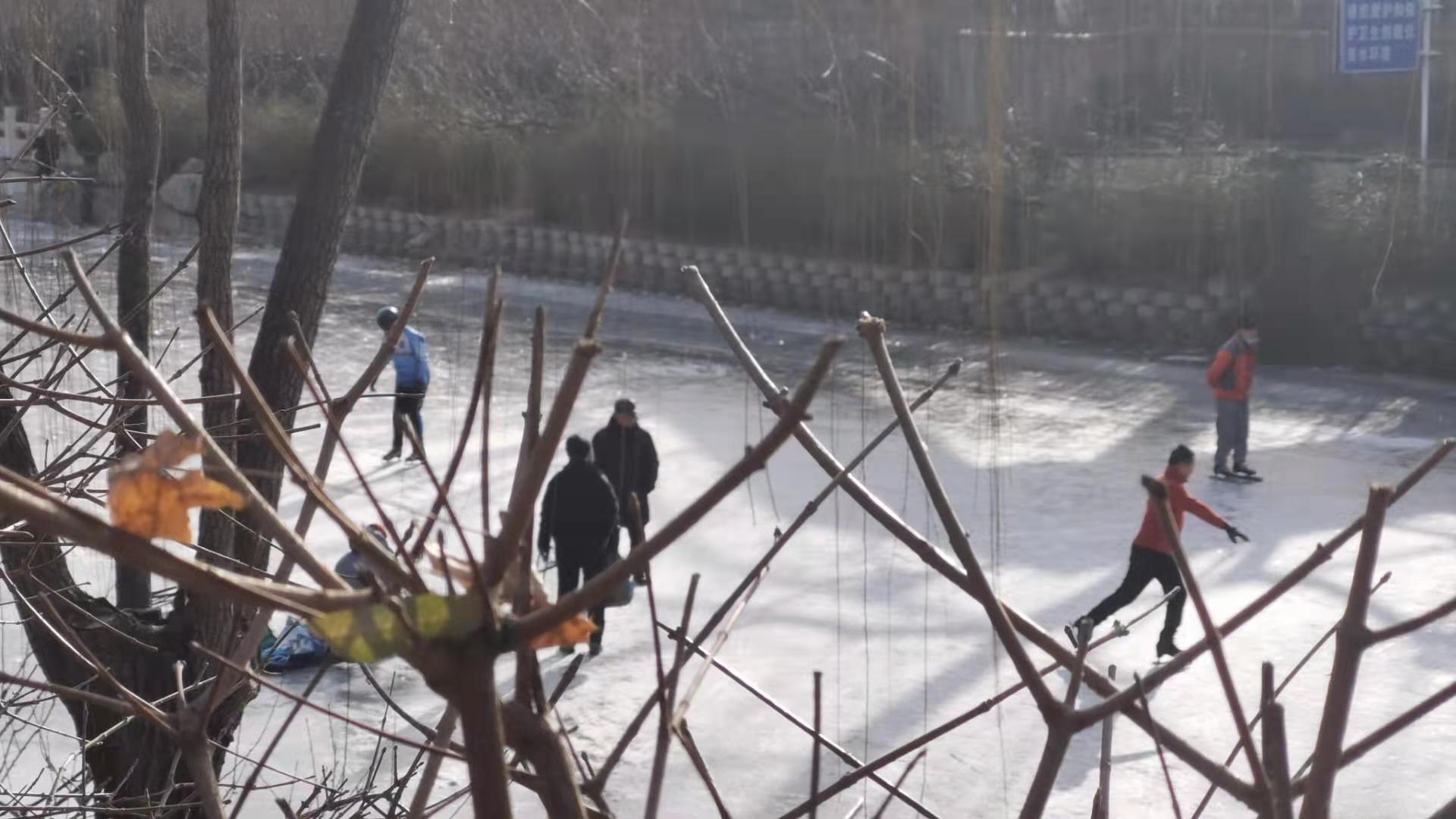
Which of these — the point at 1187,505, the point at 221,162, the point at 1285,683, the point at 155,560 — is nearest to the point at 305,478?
the point at 155,560

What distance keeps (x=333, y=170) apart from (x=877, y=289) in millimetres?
15822

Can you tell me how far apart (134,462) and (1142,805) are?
5.66 meters

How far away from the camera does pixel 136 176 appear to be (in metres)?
5.30

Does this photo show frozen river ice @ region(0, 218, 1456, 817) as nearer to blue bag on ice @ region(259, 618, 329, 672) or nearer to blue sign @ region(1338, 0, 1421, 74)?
blue bag on ice @ region(259, 618, 329, 672)

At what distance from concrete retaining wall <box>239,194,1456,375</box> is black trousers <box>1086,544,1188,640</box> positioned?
820 cm

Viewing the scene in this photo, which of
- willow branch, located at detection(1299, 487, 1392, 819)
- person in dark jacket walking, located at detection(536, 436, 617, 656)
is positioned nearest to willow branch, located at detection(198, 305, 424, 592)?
willow branch, located at detection(1299, 487, 1392, 819)

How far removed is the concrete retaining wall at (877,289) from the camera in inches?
647

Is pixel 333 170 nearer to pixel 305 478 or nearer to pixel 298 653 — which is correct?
pixel 298 653

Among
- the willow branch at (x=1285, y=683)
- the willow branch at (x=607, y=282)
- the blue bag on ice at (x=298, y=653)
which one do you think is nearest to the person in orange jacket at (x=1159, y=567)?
the blue bag on ice at (x=298, y=653)

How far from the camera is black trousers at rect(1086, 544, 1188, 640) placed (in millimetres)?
7438

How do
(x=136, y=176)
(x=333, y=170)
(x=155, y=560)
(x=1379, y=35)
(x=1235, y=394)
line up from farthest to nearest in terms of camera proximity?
(x=1379, y=35) → (x=1235, y=394) → (x=136, y=176) → (x=333, y=170) → (x=155, y=560)

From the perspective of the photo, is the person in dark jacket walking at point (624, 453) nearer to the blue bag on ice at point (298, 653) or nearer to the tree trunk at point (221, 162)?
the blue bag on ice at point (298, 653)

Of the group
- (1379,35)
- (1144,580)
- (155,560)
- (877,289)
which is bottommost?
(1144,580)

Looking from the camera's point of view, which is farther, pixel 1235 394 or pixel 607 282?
pixel 1235 394
